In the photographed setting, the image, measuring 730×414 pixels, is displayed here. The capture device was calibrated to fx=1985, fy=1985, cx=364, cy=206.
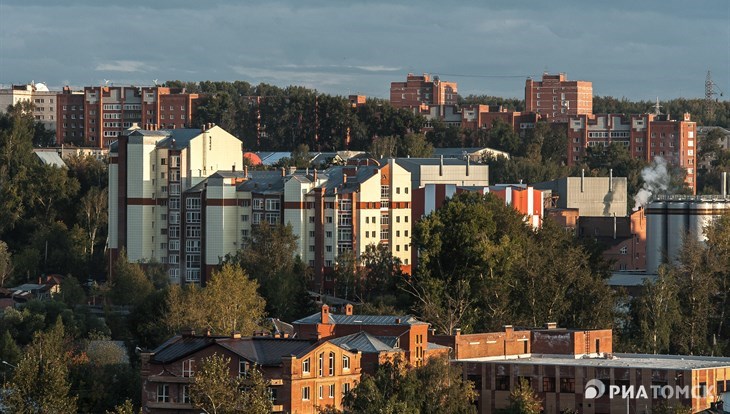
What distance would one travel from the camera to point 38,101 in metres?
136

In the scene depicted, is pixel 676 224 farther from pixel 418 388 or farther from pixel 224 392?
pixel 224 392

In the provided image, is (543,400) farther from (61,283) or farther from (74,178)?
(74,178)

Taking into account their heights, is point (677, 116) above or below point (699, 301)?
above

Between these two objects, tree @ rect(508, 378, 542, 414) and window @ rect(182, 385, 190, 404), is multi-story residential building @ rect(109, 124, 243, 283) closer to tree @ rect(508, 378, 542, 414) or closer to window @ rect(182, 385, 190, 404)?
window @ rect(182, 385, 190, 404)

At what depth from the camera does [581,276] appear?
67375mm

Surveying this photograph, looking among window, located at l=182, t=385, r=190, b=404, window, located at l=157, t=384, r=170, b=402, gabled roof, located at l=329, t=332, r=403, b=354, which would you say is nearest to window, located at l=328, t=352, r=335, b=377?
gabled roof, located at l=329, t=332, r=403, b=354

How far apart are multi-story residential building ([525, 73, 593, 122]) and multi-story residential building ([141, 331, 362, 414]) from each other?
102652 millimetres

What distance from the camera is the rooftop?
52625mm

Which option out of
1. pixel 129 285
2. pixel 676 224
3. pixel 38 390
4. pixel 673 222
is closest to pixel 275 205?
pixel 129 285

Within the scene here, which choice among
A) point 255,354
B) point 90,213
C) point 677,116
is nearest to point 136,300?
point 90,213

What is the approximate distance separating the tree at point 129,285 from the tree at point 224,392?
33475mm

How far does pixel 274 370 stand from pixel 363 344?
392 centimetres

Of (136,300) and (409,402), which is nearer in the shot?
(409,402)

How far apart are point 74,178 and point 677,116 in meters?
66.7
